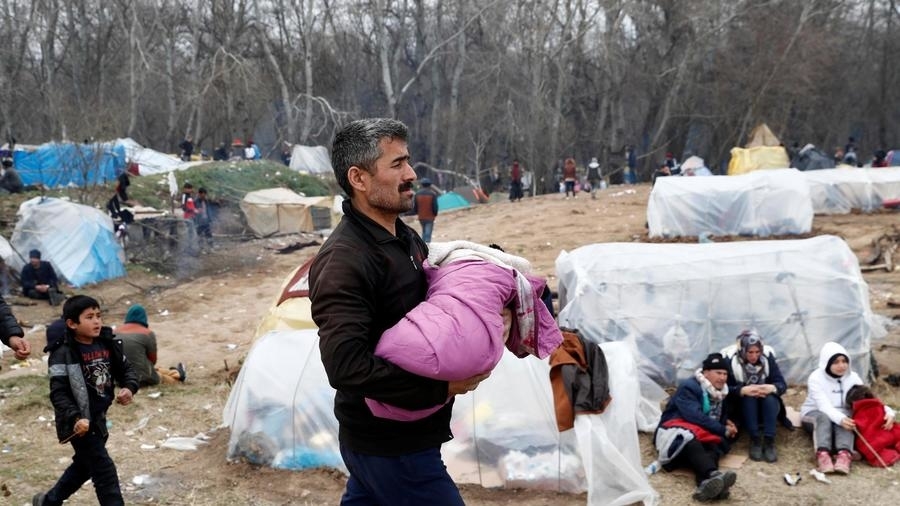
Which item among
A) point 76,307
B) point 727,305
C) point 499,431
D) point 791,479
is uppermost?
point 76,307

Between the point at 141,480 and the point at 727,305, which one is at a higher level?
the point at 727,305

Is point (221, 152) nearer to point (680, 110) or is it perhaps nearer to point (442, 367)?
point (680, 110)

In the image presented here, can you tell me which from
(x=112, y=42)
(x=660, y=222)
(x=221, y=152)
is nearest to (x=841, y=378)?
(x=660, y=222)

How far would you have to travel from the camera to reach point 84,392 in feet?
13.8

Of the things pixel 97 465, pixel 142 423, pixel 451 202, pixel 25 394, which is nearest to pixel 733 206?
pixel 451 202

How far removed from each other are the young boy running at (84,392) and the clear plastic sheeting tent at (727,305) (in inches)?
191

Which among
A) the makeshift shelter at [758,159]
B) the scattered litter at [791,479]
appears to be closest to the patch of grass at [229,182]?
the makeshift shelter at [758,159]

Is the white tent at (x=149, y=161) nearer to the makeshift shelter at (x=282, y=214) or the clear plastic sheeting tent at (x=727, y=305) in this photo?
the makeshift shelter at (x=282, y=214)

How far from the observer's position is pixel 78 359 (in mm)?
4238

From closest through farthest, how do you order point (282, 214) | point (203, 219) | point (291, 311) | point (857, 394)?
point (857, 394)
point (291, 311)
point (203, 219)
point (282, 214)

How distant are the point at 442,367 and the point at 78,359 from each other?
119 inches

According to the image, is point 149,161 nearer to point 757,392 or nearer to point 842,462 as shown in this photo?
point 757,392

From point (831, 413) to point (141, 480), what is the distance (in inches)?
196

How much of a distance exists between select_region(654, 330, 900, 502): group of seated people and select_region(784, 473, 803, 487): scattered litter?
210mm
